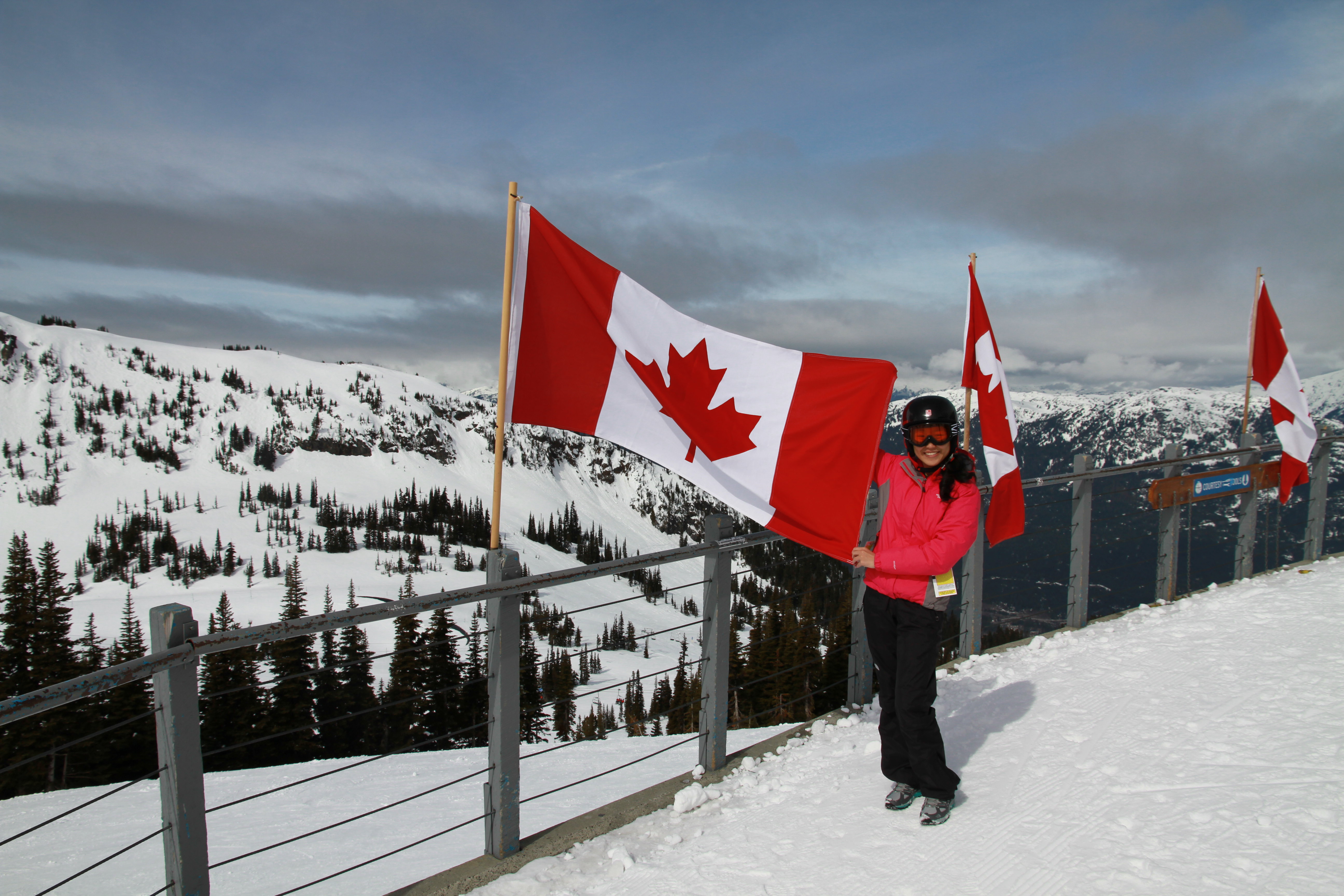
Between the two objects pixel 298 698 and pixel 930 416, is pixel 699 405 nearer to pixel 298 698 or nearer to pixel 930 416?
pixel 930 416

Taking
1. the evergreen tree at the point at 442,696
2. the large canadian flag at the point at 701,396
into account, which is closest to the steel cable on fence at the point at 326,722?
the large canadian flag at the point at 701,396

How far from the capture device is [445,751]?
8.48 metres

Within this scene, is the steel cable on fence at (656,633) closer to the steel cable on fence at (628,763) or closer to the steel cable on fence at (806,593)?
the steel cable on fence at (806,593)

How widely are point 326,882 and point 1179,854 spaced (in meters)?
4.84

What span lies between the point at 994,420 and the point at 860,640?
226 centimetres

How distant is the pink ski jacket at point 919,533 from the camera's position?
3766mm

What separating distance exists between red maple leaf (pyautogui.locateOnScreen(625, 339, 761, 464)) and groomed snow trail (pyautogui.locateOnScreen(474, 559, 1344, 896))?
2010 millimetres

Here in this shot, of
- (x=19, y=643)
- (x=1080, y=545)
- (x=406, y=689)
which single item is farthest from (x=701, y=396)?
(x=19, y=643)

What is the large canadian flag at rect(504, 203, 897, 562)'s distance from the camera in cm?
420

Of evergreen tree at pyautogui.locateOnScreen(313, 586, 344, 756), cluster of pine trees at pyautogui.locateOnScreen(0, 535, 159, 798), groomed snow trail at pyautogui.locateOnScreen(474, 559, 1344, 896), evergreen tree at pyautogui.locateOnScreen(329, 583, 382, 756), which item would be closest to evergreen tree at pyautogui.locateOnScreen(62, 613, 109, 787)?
cluster of pine trees at pyautogui.locateOnScreen(0, 535, 159, 798)

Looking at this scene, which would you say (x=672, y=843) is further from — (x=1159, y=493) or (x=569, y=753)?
(x=1159, y=493)

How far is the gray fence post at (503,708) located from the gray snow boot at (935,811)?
2.06 metres

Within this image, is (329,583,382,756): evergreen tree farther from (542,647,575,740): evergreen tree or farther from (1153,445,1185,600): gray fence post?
(1153,445,1185,600): gray fence post

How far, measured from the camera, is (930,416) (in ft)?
12.9
